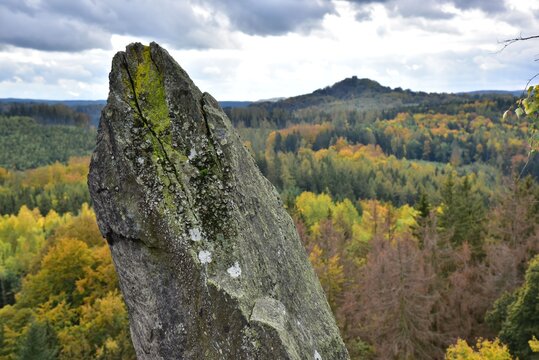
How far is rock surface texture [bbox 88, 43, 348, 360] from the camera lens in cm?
632

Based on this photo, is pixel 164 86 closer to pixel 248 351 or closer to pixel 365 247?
pixel 248 351

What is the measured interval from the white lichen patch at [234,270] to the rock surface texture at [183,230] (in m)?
Answer: 0.02

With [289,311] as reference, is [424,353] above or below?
below

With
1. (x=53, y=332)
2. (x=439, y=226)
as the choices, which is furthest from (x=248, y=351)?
(x=439, y=226)

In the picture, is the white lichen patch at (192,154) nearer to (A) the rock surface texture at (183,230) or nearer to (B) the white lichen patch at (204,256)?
(A) the rock surface texture at (183,230)

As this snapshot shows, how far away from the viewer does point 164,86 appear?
23.8 feet

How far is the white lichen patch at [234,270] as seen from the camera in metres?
6.54

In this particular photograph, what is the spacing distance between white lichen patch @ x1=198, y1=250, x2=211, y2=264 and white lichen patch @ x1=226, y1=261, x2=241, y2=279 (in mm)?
338

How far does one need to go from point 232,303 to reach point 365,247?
37061 millimetres

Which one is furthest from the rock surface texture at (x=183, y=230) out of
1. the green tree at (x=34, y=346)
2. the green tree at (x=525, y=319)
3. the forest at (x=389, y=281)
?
the green tree at (x=34, y=346)

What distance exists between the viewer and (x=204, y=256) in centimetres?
648

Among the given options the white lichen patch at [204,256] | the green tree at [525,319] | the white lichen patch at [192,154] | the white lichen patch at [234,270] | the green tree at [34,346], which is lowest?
the green tree at [34,346]

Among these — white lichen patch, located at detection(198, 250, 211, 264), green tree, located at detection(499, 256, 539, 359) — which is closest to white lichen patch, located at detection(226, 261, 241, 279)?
white lichen patch, located at detection(198, 250, 211, 264)

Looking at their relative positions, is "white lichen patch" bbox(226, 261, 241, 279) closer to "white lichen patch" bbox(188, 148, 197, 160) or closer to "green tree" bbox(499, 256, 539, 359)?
"white lichen patch" bbox(188, 148, 197, 160)
